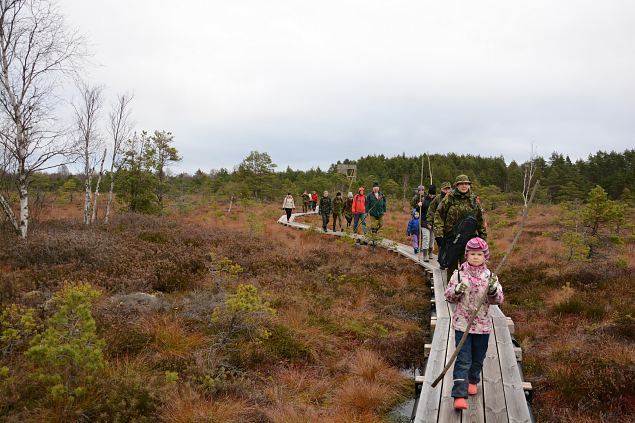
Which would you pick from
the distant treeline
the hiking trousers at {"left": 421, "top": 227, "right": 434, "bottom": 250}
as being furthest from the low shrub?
the distant treeline

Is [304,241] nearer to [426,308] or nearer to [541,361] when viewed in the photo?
[426,308]

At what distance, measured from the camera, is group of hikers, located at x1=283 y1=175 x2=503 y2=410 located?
158 inches

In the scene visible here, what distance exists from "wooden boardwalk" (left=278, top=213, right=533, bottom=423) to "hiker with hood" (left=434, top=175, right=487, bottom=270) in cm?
118

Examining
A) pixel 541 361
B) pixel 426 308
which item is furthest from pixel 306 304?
pixel 541 361

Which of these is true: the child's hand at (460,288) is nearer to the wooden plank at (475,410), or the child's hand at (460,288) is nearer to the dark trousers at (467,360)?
the dark trousers at (467,360)

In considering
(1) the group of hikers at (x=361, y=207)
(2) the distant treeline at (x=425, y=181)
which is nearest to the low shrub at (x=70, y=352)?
(1) the group of hikers at (x=361, y=207)

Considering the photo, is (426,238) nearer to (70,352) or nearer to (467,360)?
(467,360)

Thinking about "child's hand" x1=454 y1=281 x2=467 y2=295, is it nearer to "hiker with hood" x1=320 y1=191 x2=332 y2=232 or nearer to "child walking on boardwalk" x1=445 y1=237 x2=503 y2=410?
"child walking on boardwalk" x1=445 y1=237 x2=503 y2=410

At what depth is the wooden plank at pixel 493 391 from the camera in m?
3.96

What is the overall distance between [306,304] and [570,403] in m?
4.43

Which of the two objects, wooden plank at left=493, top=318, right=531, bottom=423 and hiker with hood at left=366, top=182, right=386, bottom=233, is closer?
wooden plank at left=493, top=318, right=531, bottom=423

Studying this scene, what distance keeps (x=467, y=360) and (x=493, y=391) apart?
71 cm

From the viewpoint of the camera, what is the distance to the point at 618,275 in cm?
902

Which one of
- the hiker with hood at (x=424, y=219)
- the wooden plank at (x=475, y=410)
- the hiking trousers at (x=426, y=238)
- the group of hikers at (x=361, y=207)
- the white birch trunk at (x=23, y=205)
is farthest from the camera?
the group of hikers at (x=361, y=207)
